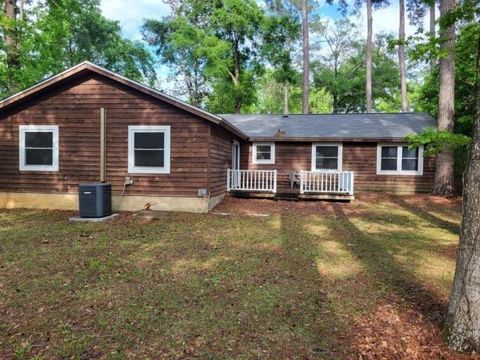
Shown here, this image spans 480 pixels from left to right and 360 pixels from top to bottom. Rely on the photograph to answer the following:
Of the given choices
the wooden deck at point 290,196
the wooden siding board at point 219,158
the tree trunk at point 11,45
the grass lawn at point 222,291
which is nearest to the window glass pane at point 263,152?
the wooden siding board at point 219,158

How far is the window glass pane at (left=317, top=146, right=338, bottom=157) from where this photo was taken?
15.1 meters

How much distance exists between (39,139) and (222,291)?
30.2 feet

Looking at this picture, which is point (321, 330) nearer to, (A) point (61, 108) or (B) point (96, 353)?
(B) point (96, 353)

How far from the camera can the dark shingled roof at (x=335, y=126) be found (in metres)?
Result: 14.9

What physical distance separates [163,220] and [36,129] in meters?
5.31

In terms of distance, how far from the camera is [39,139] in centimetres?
1070

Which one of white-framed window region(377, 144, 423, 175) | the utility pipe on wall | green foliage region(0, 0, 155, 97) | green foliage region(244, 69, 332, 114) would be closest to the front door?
the utility pipe on wall

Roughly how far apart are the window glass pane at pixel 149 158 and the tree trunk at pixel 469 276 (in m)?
8.39

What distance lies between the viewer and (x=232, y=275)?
4.86 metres

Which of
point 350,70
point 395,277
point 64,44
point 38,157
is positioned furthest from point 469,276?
point 350,70

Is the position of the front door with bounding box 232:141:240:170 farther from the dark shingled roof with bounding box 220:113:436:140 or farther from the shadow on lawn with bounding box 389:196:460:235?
the shadow on lawn with bounding box 389:196:460:235

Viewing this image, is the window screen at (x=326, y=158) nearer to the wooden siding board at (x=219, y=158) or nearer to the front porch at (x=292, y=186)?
the front porch at (x=292, y=186)

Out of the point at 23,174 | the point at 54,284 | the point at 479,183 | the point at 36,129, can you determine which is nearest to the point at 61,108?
the point at 36,129

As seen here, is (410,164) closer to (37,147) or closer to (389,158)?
(389,158)
